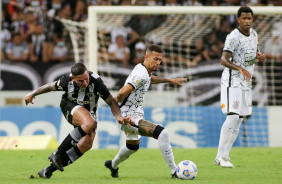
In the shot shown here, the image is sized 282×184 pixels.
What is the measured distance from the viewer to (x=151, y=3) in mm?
18844

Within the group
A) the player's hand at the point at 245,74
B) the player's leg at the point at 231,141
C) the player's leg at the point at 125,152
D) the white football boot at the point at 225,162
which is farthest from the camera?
the player's leg at the point at 231,141

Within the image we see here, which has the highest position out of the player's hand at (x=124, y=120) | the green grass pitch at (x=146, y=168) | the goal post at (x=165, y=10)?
the goal post at (x=165, y=10)

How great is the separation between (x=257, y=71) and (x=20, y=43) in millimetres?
7155

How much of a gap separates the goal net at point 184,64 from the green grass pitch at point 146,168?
160cm

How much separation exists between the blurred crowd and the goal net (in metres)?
0.03

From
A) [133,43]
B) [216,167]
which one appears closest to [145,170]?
[216,167]

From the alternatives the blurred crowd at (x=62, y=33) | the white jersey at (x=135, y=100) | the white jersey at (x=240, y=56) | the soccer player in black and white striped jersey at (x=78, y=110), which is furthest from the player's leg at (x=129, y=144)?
the blurred crowd at (x=62, y=33)

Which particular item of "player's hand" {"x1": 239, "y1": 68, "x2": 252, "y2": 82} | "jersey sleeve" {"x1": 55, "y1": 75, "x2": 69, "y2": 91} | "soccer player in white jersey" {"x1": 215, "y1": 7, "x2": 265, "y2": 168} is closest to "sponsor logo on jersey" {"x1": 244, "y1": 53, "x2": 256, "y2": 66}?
"soccer player in white jersey" {"x1": 215, "y1": 7, "x2": 265, "y2": 168}

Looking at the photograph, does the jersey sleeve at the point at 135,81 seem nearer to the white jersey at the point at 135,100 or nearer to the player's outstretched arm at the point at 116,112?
the white jersey at the point at 135,100

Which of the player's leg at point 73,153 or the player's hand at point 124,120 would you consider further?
the player's leg at point 73,153

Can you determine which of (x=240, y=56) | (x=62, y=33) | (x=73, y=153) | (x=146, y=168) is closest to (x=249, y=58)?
(x=240, y=56)

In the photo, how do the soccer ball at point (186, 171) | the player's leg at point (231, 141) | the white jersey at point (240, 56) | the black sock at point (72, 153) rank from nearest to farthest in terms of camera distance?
the soccer ball at point (186, 171) → the black sock at point (72, 153) → the player's leg at point (231, 141) → the white jersey at point (240, 56)

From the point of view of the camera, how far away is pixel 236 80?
946 centimetres

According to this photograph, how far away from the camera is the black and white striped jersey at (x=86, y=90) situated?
770 cm
